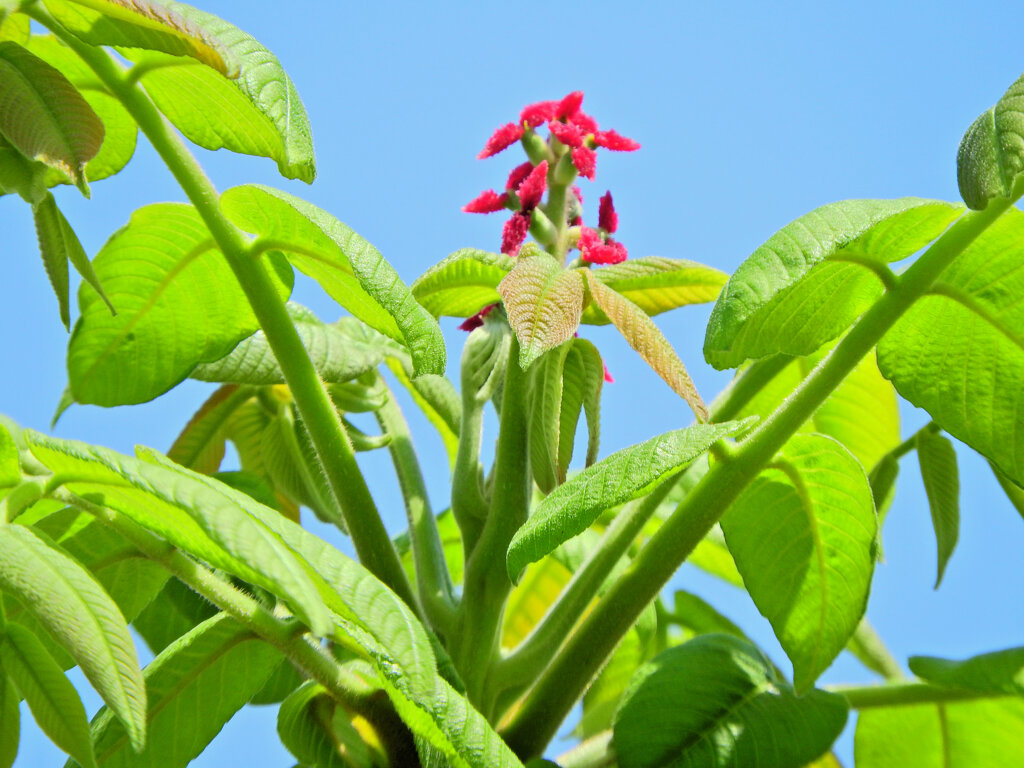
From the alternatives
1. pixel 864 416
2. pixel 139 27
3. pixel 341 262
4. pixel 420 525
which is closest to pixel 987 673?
pixel 864 416

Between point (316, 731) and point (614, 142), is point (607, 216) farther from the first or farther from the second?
point (316, 731)

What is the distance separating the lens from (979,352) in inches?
34.3

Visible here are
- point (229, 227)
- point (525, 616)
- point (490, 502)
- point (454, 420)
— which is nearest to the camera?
point (229, 227)

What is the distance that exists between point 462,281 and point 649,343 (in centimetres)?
25

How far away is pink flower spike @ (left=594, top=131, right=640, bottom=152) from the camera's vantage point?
3.75 feet

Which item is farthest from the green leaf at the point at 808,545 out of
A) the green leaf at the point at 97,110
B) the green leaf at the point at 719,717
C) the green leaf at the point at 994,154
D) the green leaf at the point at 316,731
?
the green leaf at the point at 97,110

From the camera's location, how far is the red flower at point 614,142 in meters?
1.14

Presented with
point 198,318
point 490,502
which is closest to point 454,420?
point 490,502

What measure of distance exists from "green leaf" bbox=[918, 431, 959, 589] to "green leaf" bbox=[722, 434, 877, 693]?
184mm

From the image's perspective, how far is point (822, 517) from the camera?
3.04 ft

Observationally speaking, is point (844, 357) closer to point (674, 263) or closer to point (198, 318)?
point (674, 263)

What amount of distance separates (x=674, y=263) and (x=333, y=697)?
1.60 ft

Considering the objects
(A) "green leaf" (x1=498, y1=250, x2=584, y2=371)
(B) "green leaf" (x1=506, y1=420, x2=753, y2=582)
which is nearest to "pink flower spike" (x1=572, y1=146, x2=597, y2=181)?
(A) "green leaf" (x1=498, y1=250, x2=584, y2=371)

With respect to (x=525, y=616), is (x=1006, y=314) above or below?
above
